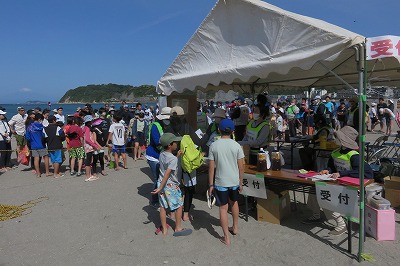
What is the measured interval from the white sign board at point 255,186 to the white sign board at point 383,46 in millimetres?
2064

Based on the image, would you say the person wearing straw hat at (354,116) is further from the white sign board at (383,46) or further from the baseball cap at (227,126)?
the baseball cap at (227,126)

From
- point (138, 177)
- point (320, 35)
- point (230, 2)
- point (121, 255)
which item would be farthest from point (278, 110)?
point (121, 255)

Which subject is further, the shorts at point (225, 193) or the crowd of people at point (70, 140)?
the crowd of people at point (70, 140)


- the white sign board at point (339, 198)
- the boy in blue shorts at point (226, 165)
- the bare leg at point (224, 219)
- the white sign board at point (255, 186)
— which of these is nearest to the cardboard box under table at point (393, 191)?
the white sign board at point (339, 198)

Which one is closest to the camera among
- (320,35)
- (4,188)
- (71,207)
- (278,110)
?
(320,35)

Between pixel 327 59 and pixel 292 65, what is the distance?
47 cm

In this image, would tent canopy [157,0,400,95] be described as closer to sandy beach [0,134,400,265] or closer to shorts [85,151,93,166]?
sandy beach [0,134,400,265]

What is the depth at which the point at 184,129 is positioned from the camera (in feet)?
15.8

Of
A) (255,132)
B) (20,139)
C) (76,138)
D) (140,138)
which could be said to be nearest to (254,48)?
(255,132)

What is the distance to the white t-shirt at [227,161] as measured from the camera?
3.58 metres

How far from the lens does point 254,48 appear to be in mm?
4371

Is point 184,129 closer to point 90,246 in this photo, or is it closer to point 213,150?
point 213,150

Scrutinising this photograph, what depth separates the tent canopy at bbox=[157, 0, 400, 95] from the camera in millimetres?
3533

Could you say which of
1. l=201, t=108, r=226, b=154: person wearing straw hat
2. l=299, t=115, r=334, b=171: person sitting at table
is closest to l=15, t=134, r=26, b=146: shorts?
l=201, t=108, r=226, b=154: person wearing straw hat
